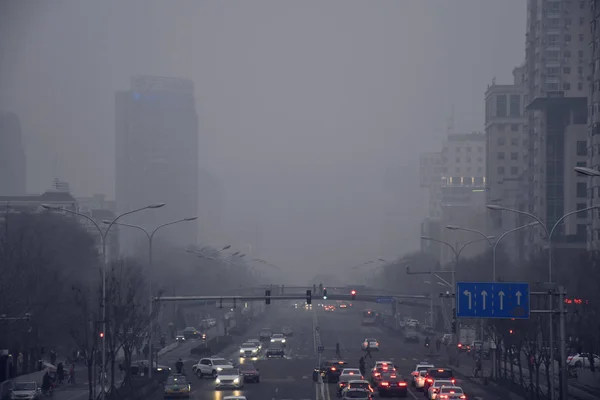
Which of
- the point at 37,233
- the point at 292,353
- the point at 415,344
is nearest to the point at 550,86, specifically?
the point at 415,344

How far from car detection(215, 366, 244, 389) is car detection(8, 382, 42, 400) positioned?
942cm

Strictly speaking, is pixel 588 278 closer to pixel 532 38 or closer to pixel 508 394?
pixel 508 394

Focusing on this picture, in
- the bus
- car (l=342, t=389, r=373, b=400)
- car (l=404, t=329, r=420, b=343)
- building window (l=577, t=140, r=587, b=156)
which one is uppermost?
building window (l=577, t=140, r=587, b=156)

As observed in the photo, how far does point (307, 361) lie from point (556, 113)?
2281 inches

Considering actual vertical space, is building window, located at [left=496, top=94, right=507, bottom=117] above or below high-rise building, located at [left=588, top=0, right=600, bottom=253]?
above

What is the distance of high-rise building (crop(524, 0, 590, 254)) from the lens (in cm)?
11244

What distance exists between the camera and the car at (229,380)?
169 feet

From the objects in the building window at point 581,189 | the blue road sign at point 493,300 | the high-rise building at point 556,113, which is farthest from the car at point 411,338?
the blue road sign at point 493,300

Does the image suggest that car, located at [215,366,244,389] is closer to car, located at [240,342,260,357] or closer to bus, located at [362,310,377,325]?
car, located at [240,342,260,357]

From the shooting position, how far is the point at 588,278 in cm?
6588

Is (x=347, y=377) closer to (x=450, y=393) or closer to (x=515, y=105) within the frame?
(x=450, y=393)

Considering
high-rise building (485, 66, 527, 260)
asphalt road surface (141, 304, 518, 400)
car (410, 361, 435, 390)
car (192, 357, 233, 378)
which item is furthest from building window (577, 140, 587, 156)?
car (192, 357, 233, 378)

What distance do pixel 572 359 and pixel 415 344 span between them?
3320 cm

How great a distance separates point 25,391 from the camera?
156 feet
